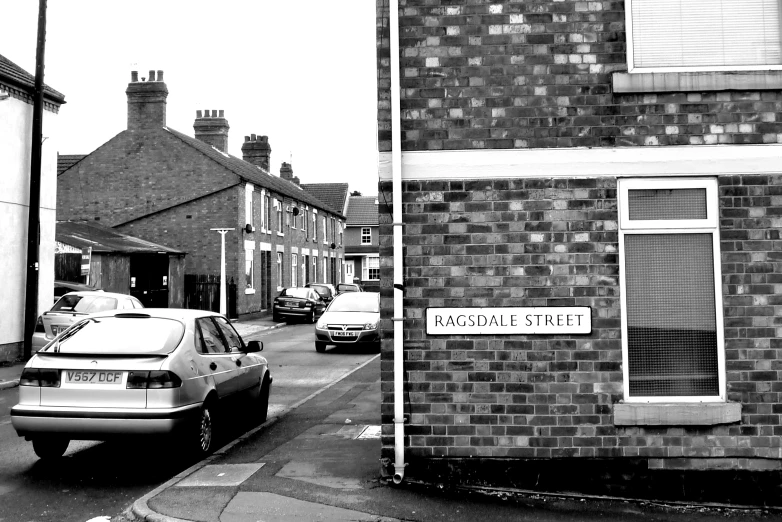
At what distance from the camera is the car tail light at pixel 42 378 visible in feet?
24.8

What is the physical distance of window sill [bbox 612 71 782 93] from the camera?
6.61 meters

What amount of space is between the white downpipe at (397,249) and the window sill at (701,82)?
184cm

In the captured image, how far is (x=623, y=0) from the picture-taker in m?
6.73

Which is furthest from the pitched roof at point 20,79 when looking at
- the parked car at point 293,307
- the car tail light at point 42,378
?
the parked car at point 293,307

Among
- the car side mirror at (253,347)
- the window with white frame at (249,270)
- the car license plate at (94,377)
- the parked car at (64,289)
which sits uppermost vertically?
the window with white frame at (249,270)

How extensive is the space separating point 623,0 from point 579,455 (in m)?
3.84

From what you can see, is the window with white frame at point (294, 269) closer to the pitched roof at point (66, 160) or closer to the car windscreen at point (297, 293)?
the car windscreen at point (297, 293)

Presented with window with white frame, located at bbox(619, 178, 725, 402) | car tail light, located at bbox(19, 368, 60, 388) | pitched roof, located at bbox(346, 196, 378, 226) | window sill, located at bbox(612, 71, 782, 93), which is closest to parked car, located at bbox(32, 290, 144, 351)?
car tail light, located at bbox(19, 368, 60, 388)

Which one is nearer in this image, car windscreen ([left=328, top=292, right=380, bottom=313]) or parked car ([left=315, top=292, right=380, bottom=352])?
parked car ([left=315, top=292, right=380, bottom=352])

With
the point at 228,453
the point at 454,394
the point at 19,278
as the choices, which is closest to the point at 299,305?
the point at 19,278

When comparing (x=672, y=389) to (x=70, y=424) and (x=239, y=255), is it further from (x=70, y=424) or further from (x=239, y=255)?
(x=239, y=255)

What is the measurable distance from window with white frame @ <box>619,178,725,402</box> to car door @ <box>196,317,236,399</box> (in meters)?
4.44

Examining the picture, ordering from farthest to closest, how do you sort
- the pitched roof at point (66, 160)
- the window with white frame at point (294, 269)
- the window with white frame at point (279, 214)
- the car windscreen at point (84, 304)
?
the window with white frame at point (294, 269) < the window with white frame at point (279, 214) < the pitched roof at point (66, 160) < the car windscreen at point (84, 304)

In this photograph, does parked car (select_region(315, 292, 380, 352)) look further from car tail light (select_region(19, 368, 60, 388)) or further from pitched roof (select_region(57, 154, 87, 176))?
pitched roof (select_region(57, 154, 87, 176))
